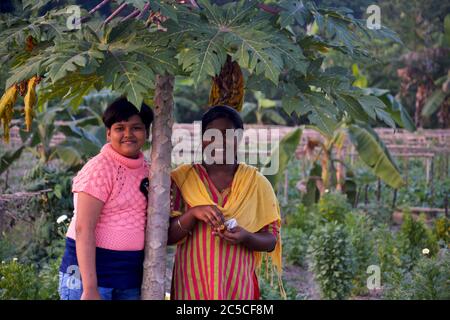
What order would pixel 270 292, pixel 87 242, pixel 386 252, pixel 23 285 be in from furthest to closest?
pixel 386 252, pixel 270 292, pixel 23 285, pixel 87 242

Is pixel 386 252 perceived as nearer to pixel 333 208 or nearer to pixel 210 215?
pixel 333 208

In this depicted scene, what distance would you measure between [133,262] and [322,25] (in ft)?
4.13

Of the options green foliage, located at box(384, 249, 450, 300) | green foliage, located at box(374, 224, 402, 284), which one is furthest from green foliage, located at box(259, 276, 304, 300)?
green foliage, located at box(384, 249, 450, 300)

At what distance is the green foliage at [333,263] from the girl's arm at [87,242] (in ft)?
11.9

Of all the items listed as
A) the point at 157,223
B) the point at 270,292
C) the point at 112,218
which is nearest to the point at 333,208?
the point at 270,292

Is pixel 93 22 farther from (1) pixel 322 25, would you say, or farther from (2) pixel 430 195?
(2) pixel 430 195

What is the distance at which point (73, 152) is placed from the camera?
7.42 meters

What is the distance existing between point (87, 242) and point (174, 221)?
44 cm

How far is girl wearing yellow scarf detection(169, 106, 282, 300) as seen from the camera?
3004 mm

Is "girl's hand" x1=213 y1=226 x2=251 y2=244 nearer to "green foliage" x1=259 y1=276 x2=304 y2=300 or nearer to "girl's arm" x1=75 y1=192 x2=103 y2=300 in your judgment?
"girl's arm" x1=75 y1=192 x2=103 y2=300

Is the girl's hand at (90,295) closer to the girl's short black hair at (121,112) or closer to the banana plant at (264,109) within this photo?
the girl's short black hair at (121,112)

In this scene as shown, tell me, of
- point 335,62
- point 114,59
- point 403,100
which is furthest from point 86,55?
point 403,100

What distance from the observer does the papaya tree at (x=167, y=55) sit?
258 centimetres

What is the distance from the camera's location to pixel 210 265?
3037 millimetres
